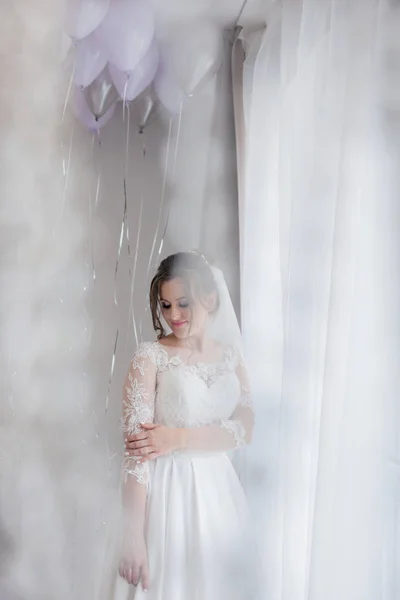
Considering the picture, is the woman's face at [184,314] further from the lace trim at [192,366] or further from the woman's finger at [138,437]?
the woman's finger at [138,437]

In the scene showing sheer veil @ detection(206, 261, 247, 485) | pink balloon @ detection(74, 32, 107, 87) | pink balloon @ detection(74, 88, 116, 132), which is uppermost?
pink balloon @ detection(74, 32, 107, 87)

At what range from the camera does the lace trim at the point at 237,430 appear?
3.59 ft

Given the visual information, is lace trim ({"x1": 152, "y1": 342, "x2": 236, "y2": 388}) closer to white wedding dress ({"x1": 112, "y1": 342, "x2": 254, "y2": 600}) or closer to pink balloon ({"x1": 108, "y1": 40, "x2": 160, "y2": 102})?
white wedding dress ({"x1": 112, "y1": 342, "x2": 254, "y2": 600})

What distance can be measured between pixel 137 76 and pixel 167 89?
60 mm

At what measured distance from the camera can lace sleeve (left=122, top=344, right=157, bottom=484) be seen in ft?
3.48

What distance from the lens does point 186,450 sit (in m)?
1.07

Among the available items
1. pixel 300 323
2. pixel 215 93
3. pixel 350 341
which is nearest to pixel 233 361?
pixel 300 323

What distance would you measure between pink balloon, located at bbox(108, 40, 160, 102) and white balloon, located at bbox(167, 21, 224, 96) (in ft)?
0.10

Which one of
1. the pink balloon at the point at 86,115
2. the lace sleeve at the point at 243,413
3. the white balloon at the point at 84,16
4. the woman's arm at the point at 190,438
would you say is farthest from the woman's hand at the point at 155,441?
the white balloon at the point at 84,16

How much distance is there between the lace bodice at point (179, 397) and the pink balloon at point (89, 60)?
521 millimetres

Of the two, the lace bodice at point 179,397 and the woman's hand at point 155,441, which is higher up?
the lace bodice at point 179,397

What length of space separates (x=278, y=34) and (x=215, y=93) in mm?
158

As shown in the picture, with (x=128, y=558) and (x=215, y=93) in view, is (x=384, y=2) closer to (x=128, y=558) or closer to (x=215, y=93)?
(x=215, y=93)

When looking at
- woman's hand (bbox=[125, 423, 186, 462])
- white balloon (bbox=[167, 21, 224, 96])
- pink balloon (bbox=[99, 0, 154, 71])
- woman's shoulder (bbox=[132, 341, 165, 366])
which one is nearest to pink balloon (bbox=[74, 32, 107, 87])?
pink balloon (bbox=[99, 0, 154, 71])
